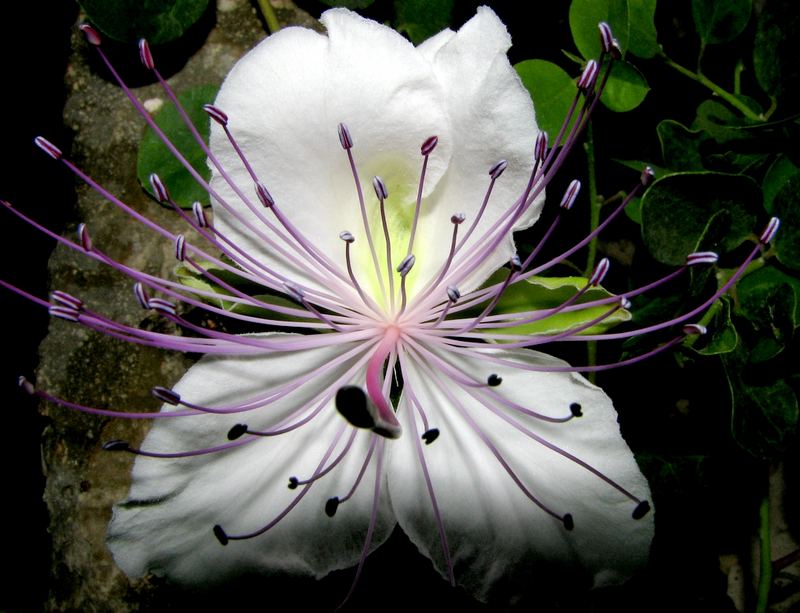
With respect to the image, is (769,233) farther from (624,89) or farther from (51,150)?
(51,150)

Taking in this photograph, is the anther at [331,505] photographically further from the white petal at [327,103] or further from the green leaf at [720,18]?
the green leaf at [720,18]

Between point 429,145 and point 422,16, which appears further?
point 422,16

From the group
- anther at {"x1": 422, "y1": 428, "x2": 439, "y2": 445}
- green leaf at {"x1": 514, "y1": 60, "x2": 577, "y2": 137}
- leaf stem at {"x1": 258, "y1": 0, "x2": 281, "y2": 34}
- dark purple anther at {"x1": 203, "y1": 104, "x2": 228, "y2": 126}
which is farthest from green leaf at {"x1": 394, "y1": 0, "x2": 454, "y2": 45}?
anther at {"x1": 422, "y1": 428, "x2": 439, "y2": 445}

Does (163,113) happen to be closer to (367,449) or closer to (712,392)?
(367,449)

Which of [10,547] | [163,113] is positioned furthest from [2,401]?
[163,113]

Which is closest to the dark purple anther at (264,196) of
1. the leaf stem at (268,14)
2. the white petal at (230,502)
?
the white petal at (230,502)

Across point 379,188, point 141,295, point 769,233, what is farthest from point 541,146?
point 141,295
